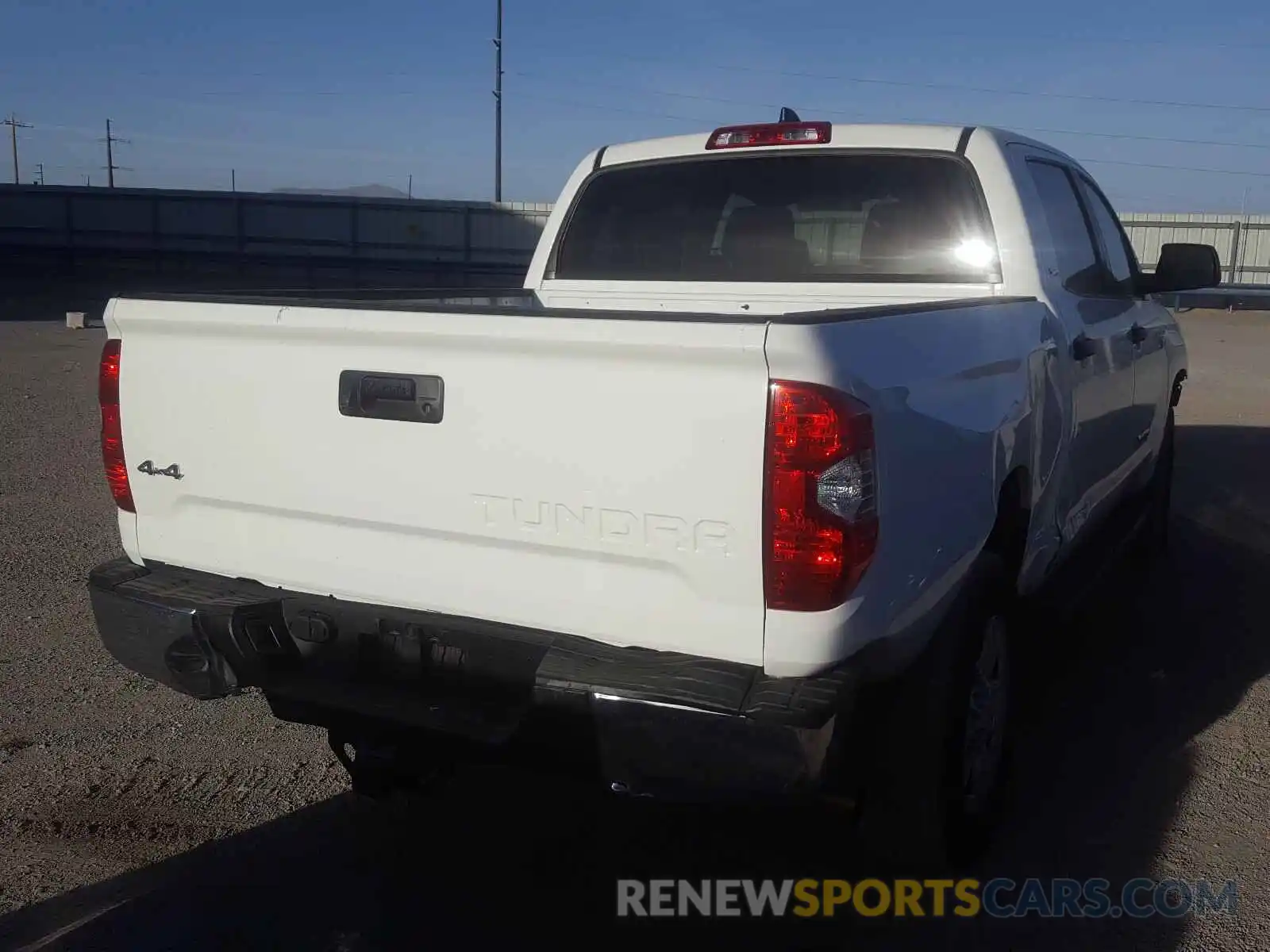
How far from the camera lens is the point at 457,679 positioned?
2.85m

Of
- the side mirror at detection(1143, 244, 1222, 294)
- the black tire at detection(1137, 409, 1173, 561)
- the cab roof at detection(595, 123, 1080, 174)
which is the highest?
the cab roof at detection(595, 123, 1080, 174)

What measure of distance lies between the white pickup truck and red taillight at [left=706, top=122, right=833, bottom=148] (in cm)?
93

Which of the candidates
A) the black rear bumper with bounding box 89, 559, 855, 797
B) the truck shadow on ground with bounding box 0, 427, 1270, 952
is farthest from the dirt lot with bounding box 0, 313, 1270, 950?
the black rear bumper with bounding box 89, 559, 855, 797

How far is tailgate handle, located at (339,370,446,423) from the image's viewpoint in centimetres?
276

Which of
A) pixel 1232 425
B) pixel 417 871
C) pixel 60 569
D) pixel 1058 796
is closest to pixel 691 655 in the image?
pixel 417 871

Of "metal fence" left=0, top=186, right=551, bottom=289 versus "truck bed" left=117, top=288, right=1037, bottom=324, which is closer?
"truck bed" left=117, top=288, right=1037, bottom=324

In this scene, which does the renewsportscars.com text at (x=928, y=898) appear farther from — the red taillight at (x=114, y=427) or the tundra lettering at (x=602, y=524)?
the red taillight at (x=114, y=427)

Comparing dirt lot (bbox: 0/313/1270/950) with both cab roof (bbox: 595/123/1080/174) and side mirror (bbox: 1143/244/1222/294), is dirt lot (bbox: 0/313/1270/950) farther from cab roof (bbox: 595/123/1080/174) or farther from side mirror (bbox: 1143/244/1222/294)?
cab roof (bbox: 595/123/1080/174)

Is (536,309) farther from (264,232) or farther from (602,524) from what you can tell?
A: (264,232)

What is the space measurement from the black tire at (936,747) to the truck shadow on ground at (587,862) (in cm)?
17

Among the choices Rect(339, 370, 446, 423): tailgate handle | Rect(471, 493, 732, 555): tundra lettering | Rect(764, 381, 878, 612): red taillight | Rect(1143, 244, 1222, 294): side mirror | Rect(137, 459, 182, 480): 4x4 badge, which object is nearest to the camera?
Rect(764, 381, 878, 612): red taillight

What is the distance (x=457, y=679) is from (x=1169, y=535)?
568 centimetres

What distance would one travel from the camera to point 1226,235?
107 ft

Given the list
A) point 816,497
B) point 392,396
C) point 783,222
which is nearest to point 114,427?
point 392,396
